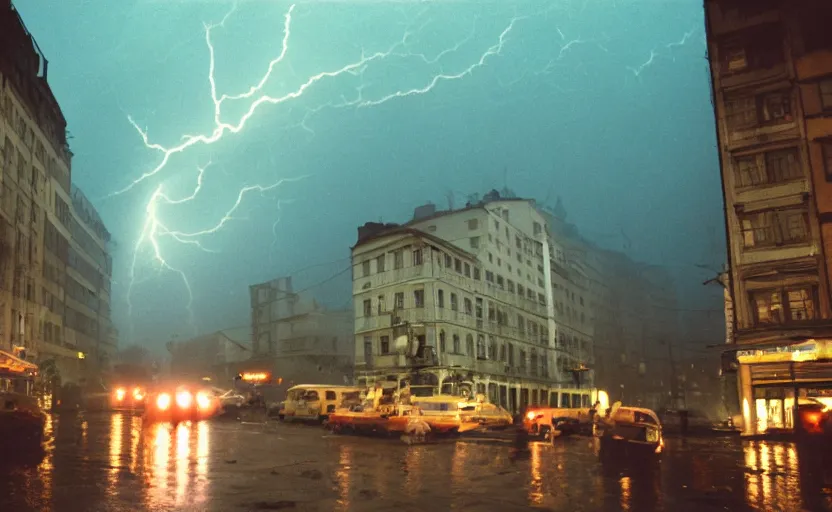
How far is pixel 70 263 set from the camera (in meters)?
67.1

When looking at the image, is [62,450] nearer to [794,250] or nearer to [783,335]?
[783,335]

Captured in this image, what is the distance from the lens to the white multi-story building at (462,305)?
155ft

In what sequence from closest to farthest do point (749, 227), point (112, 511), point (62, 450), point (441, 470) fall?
point (112, 511), point (441, 470), point (62, 450), point (749, 227)

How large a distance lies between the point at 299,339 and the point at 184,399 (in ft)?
120

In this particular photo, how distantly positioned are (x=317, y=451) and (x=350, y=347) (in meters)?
51.1

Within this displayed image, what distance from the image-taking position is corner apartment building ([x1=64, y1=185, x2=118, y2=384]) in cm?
6750

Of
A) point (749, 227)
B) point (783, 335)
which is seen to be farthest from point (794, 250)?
point (783, 335)

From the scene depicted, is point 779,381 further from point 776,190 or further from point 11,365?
point 11,365

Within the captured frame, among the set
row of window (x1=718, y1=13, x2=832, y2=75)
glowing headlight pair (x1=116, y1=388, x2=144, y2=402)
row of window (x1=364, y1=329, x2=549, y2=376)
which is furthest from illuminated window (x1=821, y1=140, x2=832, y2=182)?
glowing headlight pair (x1=116, y1=388, x2=144, y2=402)

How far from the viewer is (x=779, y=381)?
28.7 m

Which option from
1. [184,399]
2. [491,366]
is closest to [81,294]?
[184,399]

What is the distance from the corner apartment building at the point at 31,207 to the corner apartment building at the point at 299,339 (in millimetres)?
18356

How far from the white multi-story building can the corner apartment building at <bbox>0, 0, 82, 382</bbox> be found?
76.2 ft

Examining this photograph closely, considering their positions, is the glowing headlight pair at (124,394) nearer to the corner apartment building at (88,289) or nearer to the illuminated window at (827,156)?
the corner apartment building at (88,289)
